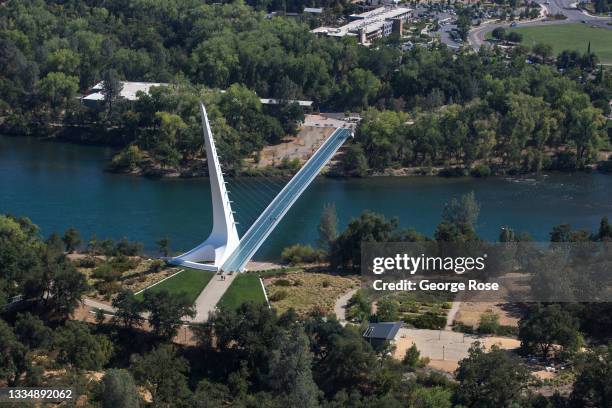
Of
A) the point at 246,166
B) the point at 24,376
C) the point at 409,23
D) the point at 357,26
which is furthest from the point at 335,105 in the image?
the point at 24,376

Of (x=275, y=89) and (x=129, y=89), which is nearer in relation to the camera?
→ (x=275, y=89)

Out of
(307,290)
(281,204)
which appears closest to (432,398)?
(307,290)

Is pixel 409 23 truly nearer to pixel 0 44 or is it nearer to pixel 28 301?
pixel 0 44

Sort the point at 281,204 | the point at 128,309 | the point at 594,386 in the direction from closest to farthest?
the point at 594,386 → the point at 128,309 → the point at 281,204

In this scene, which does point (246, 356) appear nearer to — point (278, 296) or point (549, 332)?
point (278, 296)

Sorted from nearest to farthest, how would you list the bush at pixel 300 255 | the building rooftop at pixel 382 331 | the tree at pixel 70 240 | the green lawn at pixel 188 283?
the building rooftop at pixel 382 331 < the green lawn at pixel 188 283 < the tree at pixel 70 240 < the bush at pixel 300 255

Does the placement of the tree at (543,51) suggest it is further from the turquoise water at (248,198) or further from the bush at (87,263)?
the bush at (87,263)

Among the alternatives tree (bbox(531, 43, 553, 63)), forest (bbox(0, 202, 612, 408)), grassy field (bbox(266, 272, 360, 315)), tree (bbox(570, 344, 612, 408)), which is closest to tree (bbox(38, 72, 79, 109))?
forest (bbox(0, 202, 612, 408))

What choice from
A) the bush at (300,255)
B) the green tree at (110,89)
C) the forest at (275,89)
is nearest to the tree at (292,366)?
the bush at (300,255)
